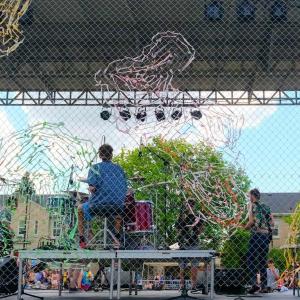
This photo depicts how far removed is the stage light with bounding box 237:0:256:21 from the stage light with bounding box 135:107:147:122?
3196mm

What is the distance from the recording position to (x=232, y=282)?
691 centimetres

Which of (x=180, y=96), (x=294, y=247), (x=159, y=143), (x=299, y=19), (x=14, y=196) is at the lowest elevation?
(x=294, y=247)

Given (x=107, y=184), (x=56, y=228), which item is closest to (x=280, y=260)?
(x=56, y=228)

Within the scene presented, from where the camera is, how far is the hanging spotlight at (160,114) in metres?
6.34

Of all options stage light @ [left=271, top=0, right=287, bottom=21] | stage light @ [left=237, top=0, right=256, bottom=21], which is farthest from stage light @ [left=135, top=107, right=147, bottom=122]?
stage light @ [left=271, top=0, right=287, bottom=21]

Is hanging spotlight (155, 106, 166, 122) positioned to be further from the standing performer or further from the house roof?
the house roof

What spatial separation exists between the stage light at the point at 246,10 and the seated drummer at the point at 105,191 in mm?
4242

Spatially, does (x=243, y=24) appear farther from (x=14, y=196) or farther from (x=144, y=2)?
(x=14, y=196)

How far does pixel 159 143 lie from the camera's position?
7.13 meters

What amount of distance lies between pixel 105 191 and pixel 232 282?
2.33m

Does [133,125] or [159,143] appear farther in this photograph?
[159,143]

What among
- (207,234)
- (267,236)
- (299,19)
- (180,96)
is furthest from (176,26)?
(267,236)

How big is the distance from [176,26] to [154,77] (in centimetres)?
330

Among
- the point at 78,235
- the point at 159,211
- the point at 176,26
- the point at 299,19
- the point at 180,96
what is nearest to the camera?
the point at 78,235
